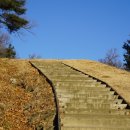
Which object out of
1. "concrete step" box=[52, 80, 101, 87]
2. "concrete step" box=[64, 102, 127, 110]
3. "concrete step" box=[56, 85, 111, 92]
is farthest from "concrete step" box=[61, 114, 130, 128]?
"concrete step" box=[52, 80, 101, 87]

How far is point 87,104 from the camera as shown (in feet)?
53.4

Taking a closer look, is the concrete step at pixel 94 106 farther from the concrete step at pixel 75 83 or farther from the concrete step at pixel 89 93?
the concrete step at pixel 75 83

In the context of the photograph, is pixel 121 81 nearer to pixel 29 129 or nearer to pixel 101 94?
pixel 101 94

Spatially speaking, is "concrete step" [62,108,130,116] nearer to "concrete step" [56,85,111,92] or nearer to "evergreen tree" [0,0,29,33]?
"concrete step" [56,85,111,92]

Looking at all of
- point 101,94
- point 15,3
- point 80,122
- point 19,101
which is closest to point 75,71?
point 101,94

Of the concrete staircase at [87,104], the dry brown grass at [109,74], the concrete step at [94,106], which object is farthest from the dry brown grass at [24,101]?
the dry brown grass at [109,74]

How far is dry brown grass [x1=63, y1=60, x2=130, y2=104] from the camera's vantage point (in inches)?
752

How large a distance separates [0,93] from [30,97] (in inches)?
44.5

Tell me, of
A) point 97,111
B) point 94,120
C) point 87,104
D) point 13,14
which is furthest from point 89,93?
point 13,14

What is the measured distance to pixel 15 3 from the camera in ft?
113

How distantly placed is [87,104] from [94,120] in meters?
1.80

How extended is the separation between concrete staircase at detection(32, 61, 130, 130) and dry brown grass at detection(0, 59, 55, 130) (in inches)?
18.2

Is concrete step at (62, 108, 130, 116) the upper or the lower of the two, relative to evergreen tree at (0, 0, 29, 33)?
lower

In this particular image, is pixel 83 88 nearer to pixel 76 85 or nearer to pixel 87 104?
pixel 76 85
